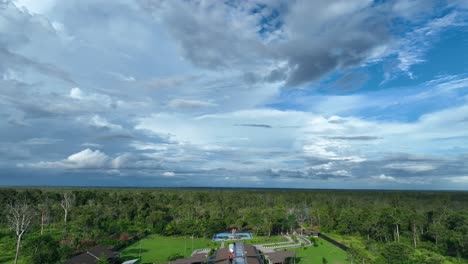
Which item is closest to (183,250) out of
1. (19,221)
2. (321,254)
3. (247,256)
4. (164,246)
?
(164,246)

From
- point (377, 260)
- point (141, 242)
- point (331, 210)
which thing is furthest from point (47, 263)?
point (331, 210)

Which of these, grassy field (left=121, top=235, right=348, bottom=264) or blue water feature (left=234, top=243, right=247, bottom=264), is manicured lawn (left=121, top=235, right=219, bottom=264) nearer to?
grassy field (left=121, top=235, right=348, bottom=264)

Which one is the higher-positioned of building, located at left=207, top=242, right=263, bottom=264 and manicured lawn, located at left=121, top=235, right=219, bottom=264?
building, located at left=207, top=242, right=263, bottom=264

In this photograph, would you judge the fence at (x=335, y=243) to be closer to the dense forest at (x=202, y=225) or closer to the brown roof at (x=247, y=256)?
the dense forest at (x=202, y=225)

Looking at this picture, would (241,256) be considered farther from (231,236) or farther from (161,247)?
(231,236)

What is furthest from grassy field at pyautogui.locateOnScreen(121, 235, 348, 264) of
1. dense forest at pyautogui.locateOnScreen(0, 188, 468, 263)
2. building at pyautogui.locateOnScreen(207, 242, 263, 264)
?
building at pyautogui.locateOnScreen(207, 242, 263, 264)

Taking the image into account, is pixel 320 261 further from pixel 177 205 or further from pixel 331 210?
pixel 177 205
